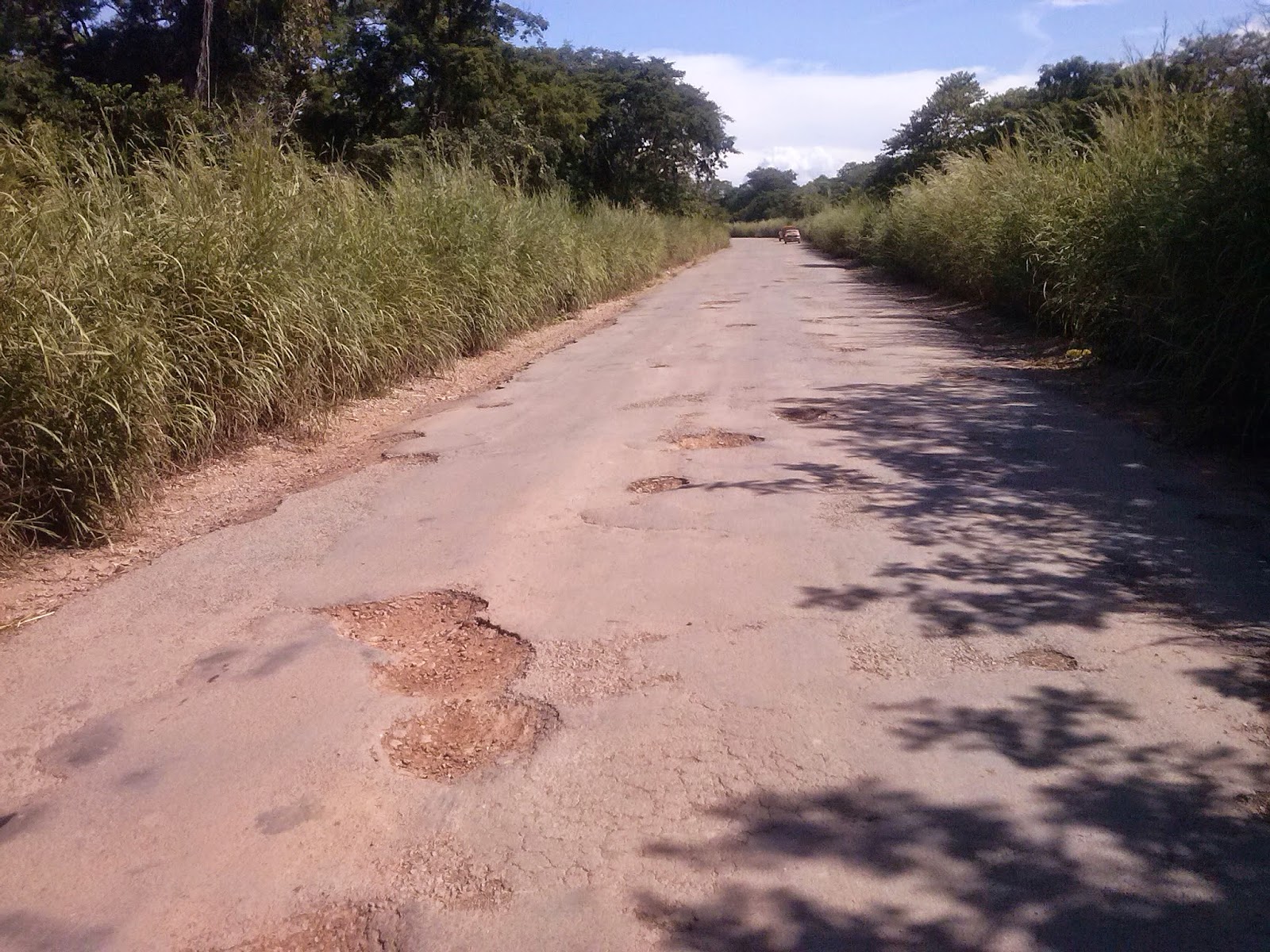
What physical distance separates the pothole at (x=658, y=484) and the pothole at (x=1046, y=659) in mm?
2936

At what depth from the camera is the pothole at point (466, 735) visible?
11.8 feet

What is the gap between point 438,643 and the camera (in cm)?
455

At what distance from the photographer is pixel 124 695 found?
4168mm

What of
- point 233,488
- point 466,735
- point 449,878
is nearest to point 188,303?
point 233,488

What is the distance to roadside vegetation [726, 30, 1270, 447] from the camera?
748 cm

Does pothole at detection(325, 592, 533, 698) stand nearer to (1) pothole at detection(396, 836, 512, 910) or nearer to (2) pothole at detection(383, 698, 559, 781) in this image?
(2) pothole at detection(383, 698, 559, 781)

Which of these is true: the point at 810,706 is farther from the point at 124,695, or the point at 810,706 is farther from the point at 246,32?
the point at 246,32

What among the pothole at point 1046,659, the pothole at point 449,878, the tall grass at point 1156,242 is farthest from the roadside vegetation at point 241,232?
the tall grass at point 1156,242

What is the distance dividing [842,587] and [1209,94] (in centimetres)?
847

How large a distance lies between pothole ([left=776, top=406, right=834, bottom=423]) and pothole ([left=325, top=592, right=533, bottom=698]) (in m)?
4.54

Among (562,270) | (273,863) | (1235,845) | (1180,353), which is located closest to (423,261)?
(562,270)

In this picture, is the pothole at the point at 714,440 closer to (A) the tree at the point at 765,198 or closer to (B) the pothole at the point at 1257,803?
(B) the pothole at the point at 1257,803

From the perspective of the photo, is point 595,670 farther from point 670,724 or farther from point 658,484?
point 658,484

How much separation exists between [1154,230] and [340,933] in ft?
28.0
